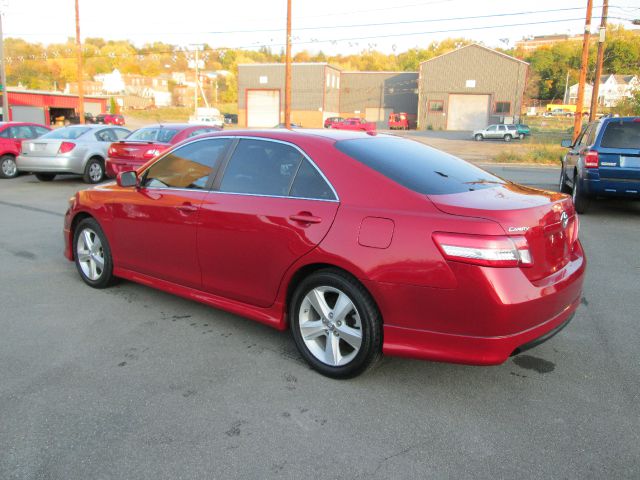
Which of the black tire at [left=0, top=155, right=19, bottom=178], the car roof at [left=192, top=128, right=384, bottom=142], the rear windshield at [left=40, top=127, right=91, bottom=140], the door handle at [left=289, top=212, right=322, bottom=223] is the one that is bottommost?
the black tire at [left=0, top=155, right=19, bottom=178]

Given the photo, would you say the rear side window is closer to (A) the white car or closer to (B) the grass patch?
(B) the grass patch

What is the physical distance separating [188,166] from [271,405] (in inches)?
87.0

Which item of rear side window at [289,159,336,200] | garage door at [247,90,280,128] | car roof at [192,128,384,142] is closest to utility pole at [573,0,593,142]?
car roof at [192,128,384,142]

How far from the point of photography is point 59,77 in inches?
3866

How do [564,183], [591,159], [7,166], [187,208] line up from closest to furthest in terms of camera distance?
[187,208] < [591,159] < [564,183] < [7,166]

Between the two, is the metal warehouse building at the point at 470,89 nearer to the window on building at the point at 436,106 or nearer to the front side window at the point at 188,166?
the window on building at the point at 436,106

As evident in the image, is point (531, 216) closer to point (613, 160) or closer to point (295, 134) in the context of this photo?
point (295, 134)

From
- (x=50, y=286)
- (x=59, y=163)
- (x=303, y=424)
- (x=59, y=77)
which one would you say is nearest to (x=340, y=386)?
(x=303, y=424)

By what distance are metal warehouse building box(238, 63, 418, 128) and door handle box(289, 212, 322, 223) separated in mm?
65695

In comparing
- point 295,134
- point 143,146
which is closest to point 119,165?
point 143,146

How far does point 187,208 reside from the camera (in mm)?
4375

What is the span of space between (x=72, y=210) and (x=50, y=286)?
787 mm

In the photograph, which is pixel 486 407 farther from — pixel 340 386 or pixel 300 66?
pixel 300 66

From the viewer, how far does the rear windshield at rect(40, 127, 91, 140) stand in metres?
13.8
